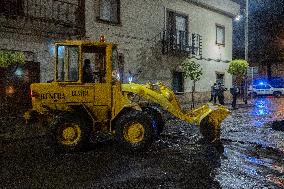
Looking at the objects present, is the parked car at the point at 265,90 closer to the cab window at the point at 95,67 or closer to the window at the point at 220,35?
the window at the point at 220,35

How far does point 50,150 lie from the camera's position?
31.0ft

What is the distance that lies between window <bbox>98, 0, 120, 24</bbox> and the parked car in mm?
22765

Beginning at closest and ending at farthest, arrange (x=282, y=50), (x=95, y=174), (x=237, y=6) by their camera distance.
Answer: (x=95, y=174) → (x=237, y=6) → (x=282, y=50)

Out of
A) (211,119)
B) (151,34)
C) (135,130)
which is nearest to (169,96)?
(211,119)

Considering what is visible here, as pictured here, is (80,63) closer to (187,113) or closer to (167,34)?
(187,113)

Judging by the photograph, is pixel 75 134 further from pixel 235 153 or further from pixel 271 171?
pixel 271 171

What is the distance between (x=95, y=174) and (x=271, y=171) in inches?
135

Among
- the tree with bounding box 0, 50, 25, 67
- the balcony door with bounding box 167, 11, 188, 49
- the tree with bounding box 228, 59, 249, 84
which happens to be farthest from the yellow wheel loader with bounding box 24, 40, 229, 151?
the tree with bounding box 228, 59, 249, 84

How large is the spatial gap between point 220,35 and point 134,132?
22864 mm

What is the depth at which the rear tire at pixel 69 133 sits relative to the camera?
904 centimetres

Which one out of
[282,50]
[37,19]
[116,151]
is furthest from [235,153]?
[282,50]

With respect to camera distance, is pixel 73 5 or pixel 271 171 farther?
pixel 73 5

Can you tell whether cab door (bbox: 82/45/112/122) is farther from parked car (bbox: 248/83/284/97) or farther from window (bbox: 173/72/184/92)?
parked car (bbox: 248/83/284/97)

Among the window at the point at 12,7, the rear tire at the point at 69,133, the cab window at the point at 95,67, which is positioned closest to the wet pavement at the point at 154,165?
the rear tire at the point at 69,133
